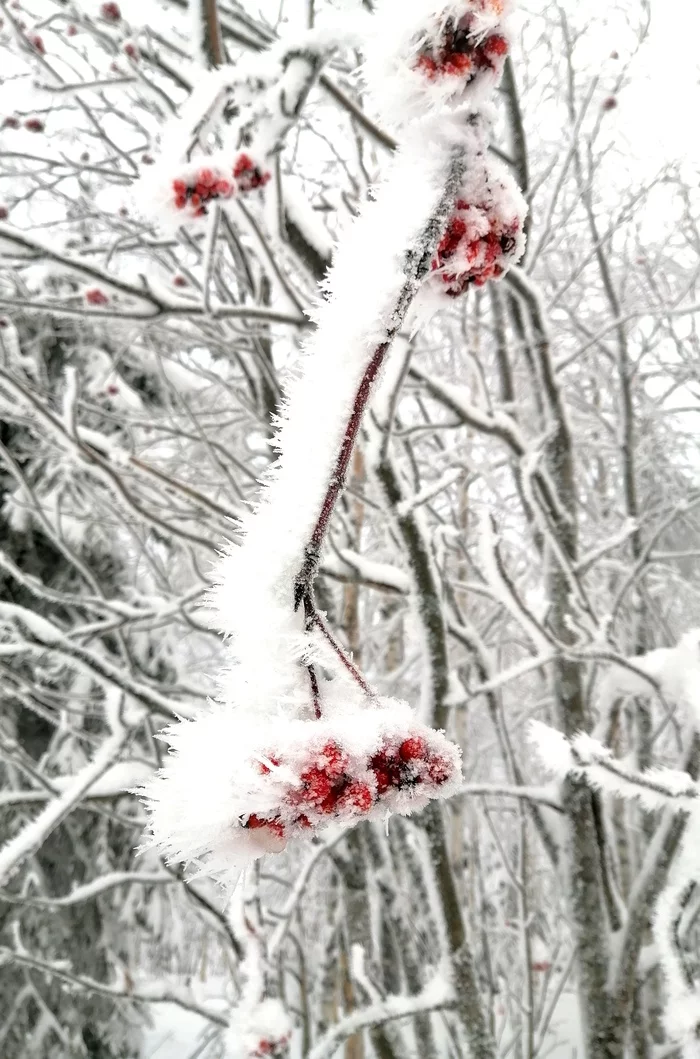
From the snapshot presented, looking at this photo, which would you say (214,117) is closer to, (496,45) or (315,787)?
(496,45)

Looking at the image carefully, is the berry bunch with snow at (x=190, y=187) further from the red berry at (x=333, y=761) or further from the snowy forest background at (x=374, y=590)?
the red berry at (x=333, y=761)

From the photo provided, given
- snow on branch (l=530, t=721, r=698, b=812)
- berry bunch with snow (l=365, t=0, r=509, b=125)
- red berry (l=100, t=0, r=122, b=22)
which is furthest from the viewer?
red berry (l=100, t=0, r=122, b=22)

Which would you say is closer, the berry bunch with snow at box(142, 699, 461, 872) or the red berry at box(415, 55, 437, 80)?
the berry bunch with snow at box(142, 699, 461, 872)

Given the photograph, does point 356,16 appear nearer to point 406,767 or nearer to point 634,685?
point 406,767

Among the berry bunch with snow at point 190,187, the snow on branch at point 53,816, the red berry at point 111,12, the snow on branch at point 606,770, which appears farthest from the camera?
the red berry at point 111,12

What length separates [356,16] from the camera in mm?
1429

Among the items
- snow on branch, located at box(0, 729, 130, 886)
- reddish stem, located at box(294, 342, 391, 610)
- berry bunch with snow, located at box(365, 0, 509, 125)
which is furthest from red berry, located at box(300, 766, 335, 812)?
snow on branch, located at box(0, 729, 130, 886)

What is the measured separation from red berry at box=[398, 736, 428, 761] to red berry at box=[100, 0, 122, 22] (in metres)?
2.56

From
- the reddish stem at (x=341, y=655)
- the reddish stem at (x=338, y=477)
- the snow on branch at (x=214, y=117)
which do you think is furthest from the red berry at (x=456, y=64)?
the snow on branch at (x=214, y=117)

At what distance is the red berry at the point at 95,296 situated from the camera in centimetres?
223

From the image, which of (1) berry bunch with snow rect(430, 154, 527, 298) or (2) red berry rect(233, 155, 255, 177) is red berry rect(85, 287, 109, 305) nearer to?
(2) red berry rect(233, 155, 255, 177)

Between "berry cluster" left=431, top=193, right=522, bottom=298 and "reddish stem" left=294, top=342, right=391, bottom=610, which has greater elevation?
"berry cluster" left=431, top=193, right=522, bottom=298

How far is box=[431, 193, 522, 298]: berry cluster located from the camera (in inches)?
24.1

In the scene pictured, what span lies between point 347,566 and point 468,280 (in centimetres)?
171
